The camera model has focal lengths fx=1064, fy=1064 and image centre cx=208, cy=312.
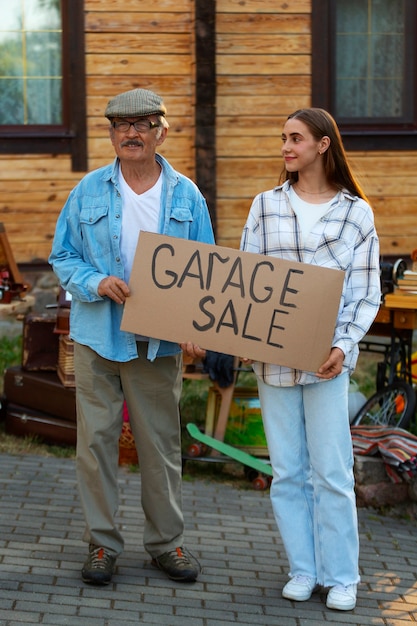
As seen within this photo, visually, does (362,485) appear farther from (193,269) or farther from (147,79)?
(147,79)

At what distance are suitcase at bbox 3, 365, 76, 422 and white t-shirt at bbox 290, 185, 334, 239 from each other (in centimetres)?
292

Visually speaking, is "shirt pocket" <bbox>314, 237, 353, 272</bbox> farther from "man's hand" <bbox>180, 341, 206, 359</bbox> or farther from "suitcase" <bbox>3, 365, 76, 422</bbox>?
"suitcase" <bbox>3, 365, 76, 422</bbox>

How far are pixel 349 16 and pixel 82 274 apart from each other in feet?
21.0

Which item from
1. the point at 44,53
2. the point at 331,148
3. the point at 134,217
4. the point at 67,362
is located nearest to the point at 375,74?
the point at 44,53

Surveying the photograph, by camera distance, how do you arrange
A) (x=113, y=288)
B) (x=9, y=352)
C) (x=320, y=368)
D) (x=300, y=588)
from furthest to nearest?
(x=9, y=352), (x=300, y=588), (x=113, y=288), (x=320, y=368)

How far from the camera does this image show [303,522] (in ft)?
14.6

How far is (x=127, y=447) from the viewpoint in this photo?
666cm

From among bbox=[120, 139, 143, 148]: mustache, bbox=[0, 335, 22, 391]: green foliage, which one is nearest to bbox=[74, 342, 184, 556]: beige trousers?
bbox=[120, 139, 143, 148]: mustache

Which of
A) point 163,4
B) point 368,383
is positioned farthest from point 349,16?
point 368,383

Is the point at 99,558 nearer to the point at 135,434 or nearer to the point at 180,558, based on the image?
the point at 180,558

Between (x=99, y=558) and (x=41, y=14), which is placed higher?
(x=41, y=14)

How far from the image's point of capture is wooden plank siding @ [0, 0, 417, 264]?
9.38 metres

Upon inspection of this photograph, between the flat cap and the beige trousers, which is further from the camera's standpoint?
the beige trousers

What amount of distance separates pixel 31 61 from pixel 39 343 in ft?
11.7
